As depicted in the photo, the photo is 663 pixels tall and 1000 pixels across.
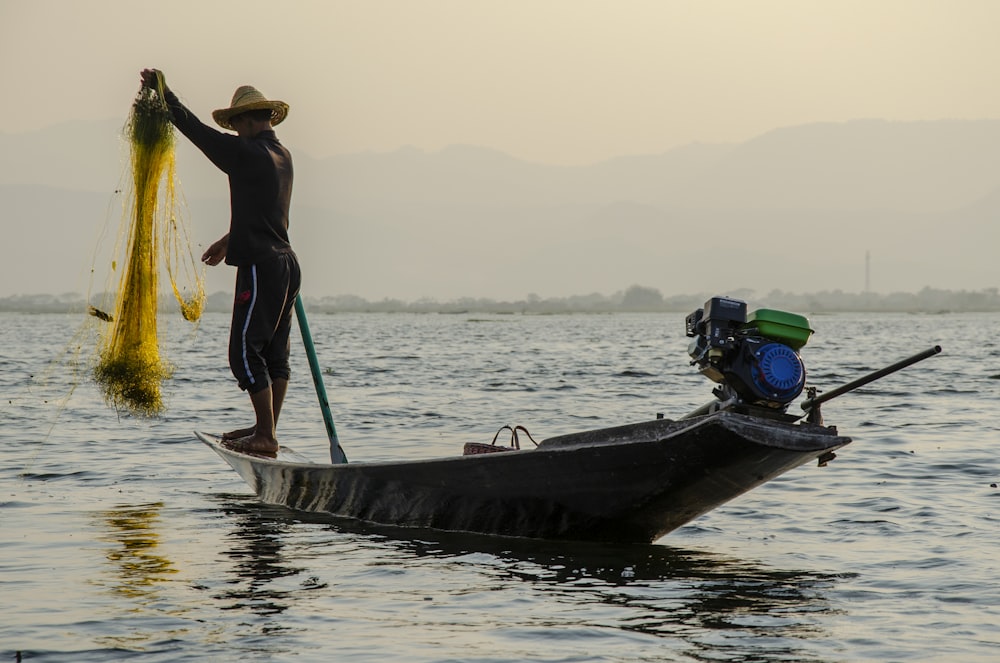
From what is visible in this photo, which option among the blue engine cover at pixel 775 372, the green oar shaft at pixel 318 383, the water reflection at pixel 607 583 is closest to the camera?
the water reflection at pixel 607 583

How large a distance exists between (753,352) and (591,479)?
1.38m

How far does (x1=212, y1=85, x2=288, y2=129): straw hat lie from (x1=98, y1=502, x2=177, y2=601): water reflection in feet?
10.1

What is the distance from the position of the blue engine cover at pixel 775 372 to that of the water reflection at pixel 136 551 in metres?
3.58

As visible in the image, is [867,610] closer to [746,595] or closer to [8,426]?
[746,595]

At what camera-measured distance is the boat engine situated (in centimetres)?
660

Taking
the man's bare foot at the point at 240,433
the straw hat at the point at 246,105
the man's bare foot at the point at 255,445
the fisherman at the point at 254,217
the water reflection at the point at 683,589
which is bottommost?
the water reflection at the point at 683,589

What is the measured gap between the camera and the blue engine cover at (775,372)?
21.6 feet

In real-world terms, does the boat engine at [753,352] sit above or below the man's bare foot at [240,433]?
above

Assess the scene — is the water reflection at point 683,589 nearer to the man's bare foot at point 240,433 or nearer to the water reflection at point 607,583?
the water reflection at point 607,583

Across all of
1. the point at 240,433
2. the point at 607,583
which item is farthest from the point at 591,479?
the point at 240,433

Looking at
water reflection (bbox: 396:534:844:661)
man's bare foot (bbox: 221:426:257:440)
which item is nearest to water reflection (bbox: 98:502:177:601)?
man's bare foot (bbox: 221:426:257:440)

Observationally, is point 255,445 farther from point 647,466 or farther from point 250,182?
point 647,466

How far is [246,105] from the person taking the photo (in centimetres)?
879

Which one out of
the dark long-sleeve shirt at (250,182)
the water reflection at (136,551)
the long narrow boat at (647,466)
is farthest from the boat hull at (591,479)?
the dark long-sleeve shirt at (250,182)
